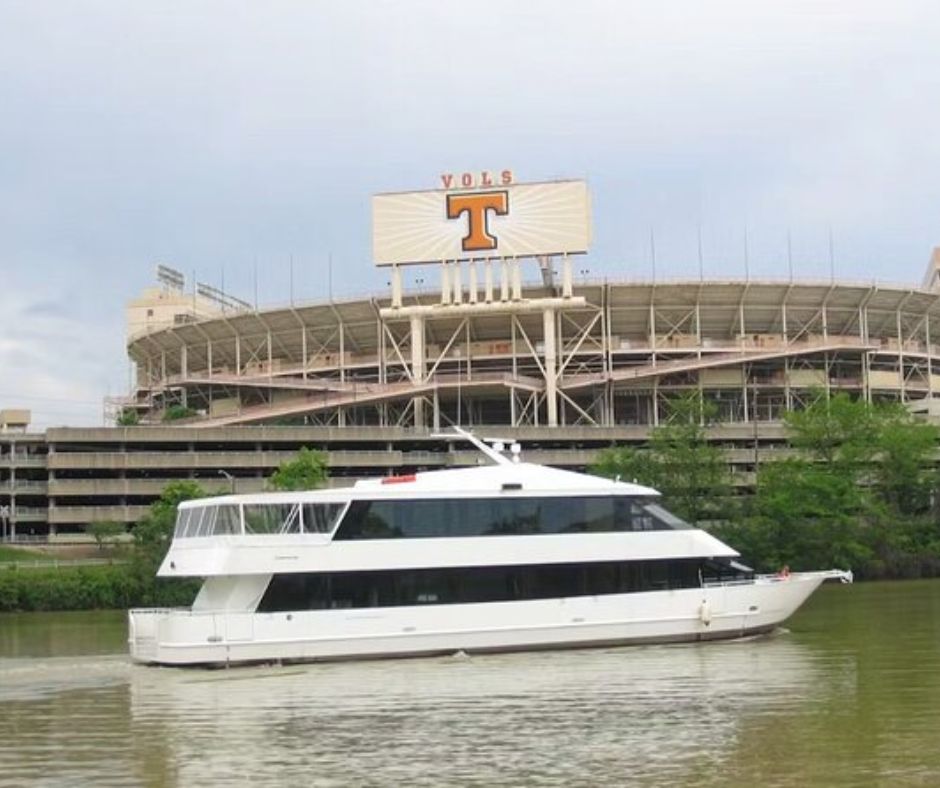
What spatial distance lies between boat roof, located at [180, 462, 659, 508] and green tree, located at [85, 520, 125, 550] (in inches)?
2304

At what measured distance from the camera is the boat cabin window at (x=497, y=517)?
39562 mm

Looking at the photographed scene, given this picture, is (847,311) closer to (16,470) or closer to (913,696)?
(16,470)

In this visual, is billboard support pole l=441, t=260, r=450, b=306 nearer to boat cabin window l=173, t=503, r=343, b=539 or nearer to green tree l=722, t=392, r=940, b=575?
green tree l=722, t=392, r=940, b=575

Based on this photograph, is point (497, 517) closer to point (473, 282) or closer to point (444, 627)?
point (444, 627)

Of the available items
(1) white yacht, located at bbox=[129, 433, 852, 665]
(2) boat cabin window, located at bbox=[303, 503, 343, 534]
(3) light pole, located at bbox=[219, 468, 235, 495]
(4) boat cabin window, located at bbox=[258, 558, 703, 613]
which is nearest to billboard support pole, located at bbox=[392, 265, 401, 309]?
(3) light pole, located at bbox=[219, 468, 235, 495]

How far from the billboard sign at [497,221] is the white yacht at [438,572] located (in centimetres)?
6699

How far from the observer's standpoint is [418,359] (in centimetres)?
11188

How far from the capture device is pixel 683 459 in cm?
8150

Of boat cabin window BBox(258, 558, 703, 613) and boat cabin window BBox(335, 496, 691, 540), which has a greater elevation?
boat cabin window BBox(335, 496, 691, 540)

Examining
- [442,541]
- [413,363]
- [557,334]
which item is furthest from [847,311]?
[442,541]

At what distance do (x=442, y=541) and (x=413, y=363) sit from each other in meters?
73.2

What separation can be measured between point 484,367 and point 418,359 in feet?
26.3

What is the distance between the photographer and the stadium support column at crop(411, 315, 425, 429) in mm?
111000

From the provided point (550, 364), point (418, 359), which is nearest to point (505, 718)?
point (550, 364)
